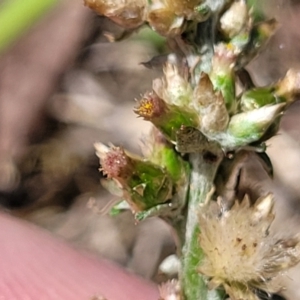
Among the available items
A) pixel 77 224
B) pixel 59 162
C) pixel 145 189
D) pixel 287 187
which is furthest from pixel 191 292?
pixel 59 162

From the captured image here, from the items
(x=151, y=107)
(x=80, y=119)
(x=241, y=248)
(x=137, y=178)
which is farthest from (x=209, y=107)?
(x=80, y=119)

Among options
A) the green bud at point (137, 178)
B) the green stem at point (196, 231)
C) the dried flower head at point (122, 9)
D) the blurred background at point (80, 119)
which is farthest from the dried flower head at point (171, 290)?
the blurred background at point (80, 119)

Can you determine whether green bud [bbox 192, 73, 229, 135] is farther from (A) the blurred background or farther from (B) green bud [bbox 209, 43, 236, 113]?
(A) the blurred background

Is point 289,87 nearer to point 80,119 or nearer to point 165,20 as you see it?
point 165,20

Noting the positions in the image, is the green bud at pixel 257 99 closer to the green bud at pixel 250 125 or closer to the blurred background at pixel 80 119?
the green bud at pixel 250 125

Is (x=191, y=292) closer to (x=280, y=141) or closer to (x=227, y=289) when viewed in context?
(x=227, y=289)

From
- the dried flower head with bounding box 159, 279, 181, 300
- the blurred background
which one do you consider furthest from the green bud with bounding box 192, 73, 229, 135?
the blurred background
